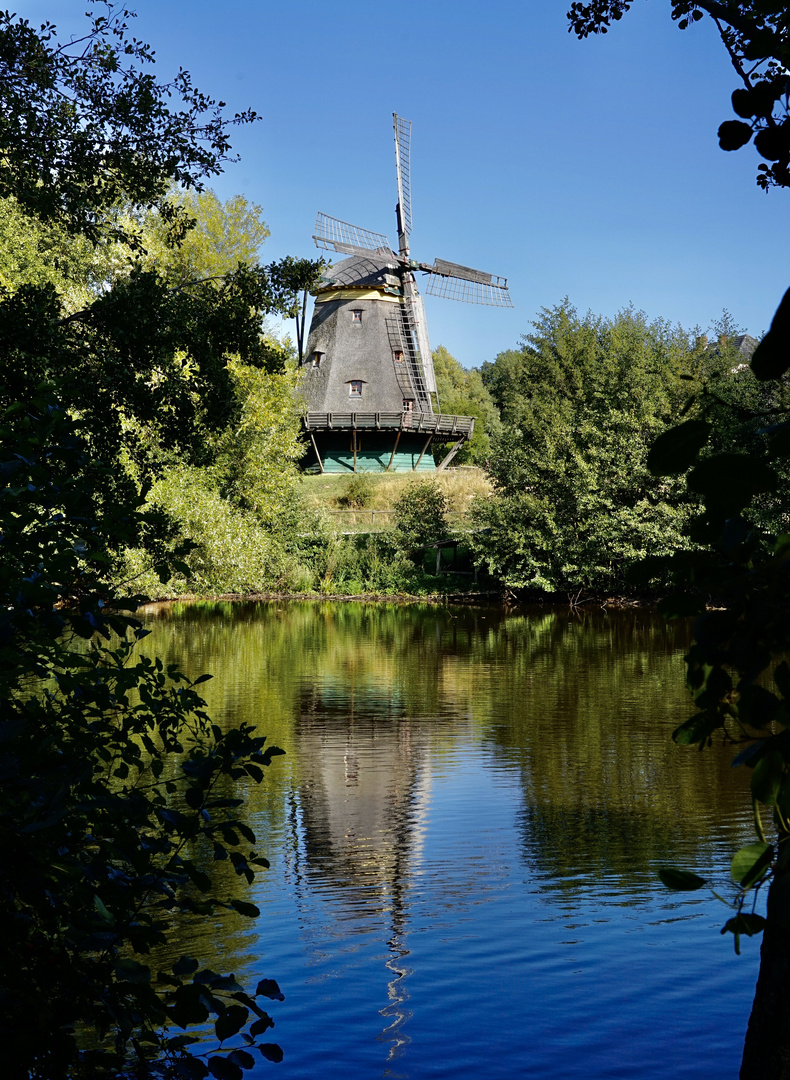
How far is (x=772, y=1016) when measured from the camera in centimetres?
180

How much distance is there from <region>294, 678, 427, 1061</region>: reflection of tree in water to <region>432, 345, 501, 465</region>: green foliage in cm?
3312

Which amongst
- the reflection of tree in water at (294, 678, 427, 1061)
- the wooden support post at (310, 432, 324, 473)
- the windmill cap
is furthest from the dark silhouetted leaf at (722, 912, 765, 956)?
the windmill cap

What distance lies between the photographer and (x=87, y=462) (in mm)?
3393

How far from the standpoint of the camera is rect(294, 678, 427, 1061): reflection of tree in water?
670 cm

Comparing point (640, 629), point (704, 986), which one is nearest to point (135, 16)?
point (704, 986)

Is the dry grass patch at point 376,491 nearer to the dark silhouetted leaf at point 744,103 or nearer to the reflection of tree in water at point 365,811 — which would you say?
the reflection of tree in water at point 365,811

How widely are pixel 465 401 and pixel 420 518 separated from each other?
2727cm

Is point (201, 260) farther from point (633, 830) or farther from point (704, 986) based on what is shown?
point (704, 986)

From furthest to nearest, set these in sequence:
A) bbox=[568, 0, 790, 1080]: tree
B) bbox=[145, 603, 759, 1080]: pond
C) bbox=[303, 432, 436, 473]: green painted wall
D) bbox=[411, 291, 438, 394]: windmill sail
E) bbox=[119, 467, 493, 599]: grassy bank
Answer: bbox=[411, 291, 438, 394]: windmill sail
bbox=[303, 432, 436, 473]: green painted wall
bbox=[119, 467, 493, 599]: grassy bank
bbox=[145, 603, 759, 1080]: pond
bbox=[568, 0, 790, 1080]: tree

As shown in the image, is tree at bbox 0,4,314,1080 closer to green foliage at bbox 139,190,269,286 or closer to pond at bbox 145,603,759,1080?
pond at bbox 145,603,759,1080

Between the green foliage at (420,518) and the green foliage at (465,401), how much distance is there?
1397cm

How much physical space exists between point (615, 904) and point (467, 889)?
1060 mm

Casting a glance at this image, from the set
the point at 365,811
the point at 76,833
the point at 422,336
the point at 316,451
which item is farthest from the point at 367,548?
the point at 76,833

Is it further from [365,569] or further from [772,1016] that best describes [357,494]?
[772,1016]
